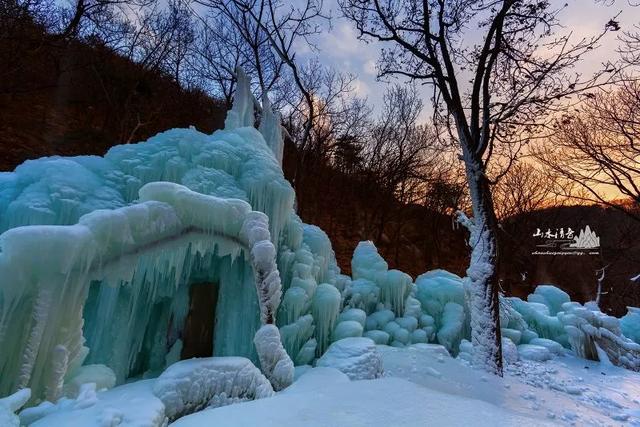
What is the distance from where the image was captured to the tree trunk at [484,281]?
6.73m

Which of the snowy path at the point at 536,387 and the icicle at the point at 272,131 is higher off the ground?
the icicle at the point at 272,131

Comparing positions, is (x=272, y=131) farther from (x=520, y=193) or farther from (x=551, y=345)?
(x=520, y=193)

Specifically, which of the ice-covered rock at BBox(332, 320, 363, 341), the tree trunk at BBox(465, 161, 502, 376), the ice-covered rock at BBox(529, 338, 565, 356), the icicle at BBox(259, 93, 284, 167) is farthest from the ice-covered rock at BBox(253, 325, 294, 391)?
the ice-covered rock at BBox(529, 338, 565, 356)

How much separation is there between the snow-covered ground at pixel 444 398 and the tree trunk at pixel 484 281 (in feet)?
1.42

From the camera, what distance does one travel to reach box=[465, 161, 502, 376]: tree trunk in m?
6.73

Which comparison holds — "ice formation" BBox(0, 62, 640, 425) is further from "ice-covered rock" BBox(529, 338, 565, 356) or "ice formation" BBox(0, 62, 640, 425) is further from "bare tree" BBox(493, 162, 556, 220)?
"bare tree" BBox(493, 162, 556, 220)

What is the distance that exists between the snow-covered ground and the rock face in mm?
202

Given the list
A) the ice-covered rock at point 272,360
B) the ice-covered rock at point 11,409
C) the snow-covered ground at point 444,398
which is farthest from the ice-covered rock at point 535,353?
the ice-covered rock at point 11,409

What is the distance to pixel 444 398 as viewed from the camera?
12.8 feet

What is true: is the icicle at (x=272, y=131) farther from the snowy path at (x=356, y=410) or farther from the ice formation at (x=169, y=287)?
the snowy path at (x=356, y=410)

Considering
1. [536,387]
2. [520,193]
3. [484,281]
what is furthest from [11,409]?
[520,193]

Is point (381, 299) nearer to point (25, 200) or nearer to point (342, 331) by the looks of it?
point (342, 331)

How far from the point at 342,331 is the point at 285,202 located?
246 cm

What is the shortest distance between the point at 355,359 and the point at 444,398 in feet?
4.57
